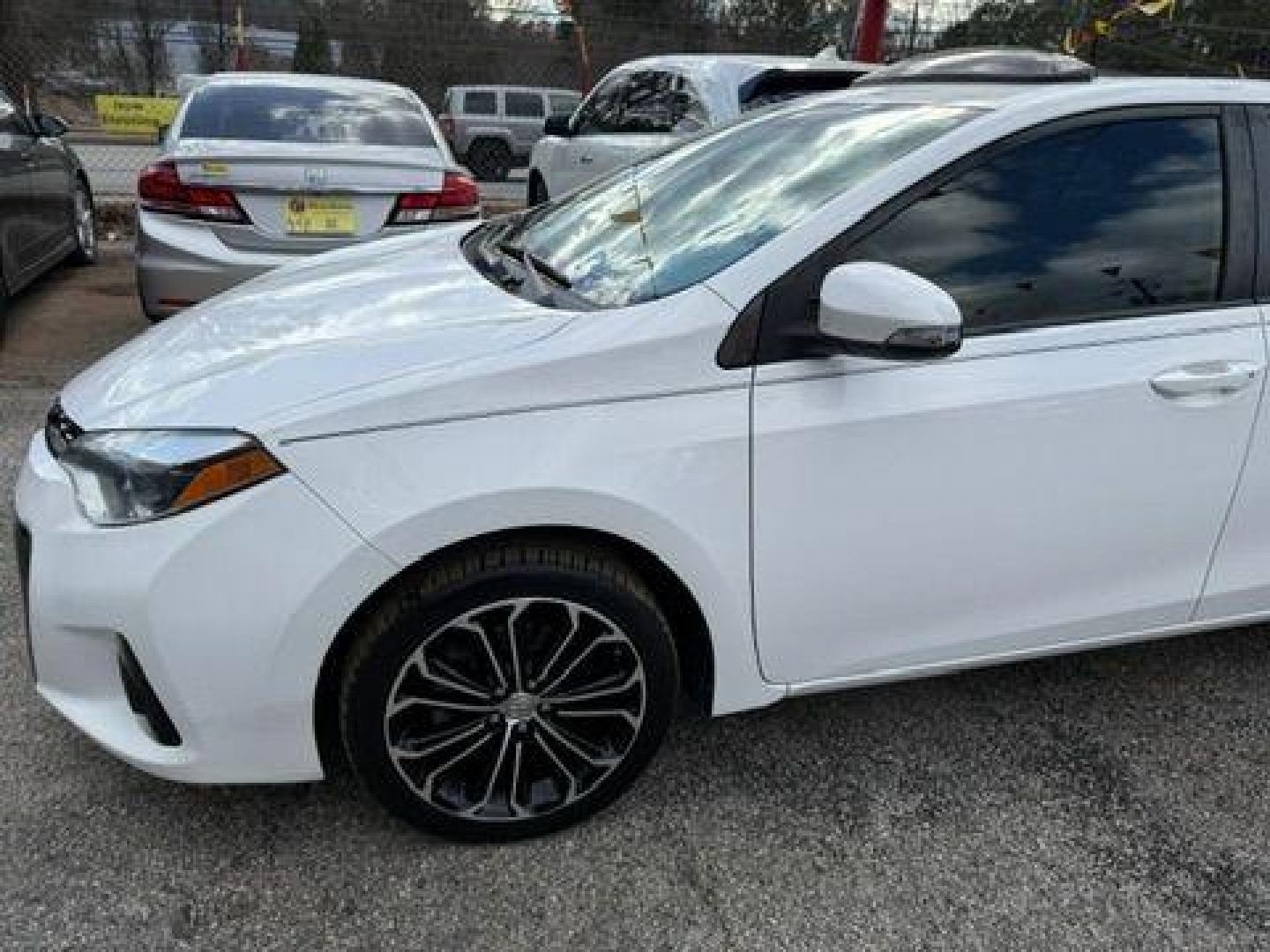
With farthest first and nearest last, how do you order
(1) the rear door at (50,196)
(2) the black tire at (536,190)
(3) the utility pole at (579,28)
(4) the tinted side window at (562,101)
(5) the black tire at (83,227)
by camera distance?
1. (4) the tinted side window at (562,101)
2. (3) the utility pole at (579,28)
3. (2) the black tire at (536,190)
4. (5) the black tire at (83,227)
5. (1) the rear door at (50,196)

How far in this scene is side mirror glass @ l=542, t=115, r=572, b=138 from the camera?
771 cm

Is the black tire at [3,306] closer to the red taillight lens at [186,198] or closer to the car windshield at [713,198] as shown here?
the red taillight lens at [186,198]

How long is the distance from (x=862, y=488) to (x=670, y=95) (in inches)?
183

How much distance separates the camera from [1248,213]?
2566 millimetres

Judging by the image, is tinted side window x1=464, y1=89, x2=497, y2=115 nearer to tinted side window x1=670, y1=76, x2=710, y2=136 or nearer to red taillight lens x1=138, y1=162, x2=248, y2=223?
tinted side window x1=670, y1=76, x2=710, y2=136

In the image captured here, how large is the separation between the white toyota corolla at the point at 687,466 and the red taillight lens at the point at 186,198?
2.22 m

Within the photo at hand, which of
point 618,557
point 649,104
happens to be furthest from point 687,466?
point 649,104

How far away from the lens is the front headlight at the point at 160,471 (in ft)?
6.59

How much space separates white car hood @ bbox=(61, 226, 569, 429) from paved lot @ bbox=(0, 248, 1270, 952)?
89cm

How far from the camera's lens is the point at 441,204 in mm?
4965

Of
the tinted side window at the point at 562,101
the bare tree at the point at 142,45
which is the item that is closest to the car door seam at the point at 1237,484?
the bare tree at the point at 142,45

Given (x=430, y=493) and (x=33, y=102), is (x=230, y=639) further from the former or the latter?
(x=33, y=102)

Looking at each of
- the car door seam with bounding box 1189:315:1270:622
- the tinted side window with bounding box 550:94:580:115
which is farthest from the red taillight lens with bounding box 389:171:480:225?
the tinted side window with bounding box 550:94:580:115

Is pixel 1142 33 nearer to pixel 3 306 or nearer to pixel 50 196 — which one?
pixel 50 196
